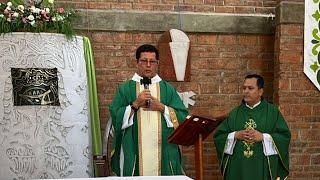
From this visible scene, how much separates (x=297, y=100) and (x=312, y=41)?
74cm

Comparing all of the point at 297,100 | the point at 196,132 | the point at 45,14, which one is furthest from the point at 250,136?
the point at 45,14

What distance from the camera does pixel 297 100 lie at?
5867 mm

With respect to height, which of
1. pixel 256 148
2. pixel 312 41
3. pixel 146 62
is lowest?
pixel 256 148

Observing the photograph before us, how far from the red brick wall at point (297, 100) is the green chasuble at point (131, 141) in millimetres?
1659

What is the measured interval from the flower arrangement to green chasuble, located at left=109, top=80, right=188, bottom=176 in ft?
3.40

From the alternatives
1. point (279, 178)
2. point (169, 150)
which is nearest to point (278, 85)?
point (279, 178)

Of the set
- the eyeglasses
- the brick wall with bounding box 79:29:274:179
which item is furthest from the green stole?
the brick wall with bounding box 79:29:274:179

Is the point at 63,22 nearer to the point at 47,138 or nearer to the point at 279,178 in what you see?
the point at 47,138

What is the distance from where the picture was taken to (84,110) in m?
5.24

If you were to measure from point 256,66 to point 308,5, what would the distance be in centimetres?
97

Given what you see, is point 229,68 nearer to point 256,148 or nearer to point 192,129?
point 256,148

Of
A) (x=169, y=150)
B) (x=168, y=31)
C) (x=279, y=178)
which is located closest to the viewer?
(x=169, y=150)

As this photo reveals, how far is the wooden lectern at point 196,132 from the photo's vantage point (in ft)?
13.1

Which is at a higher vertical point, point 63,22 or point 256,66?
point 63,22
